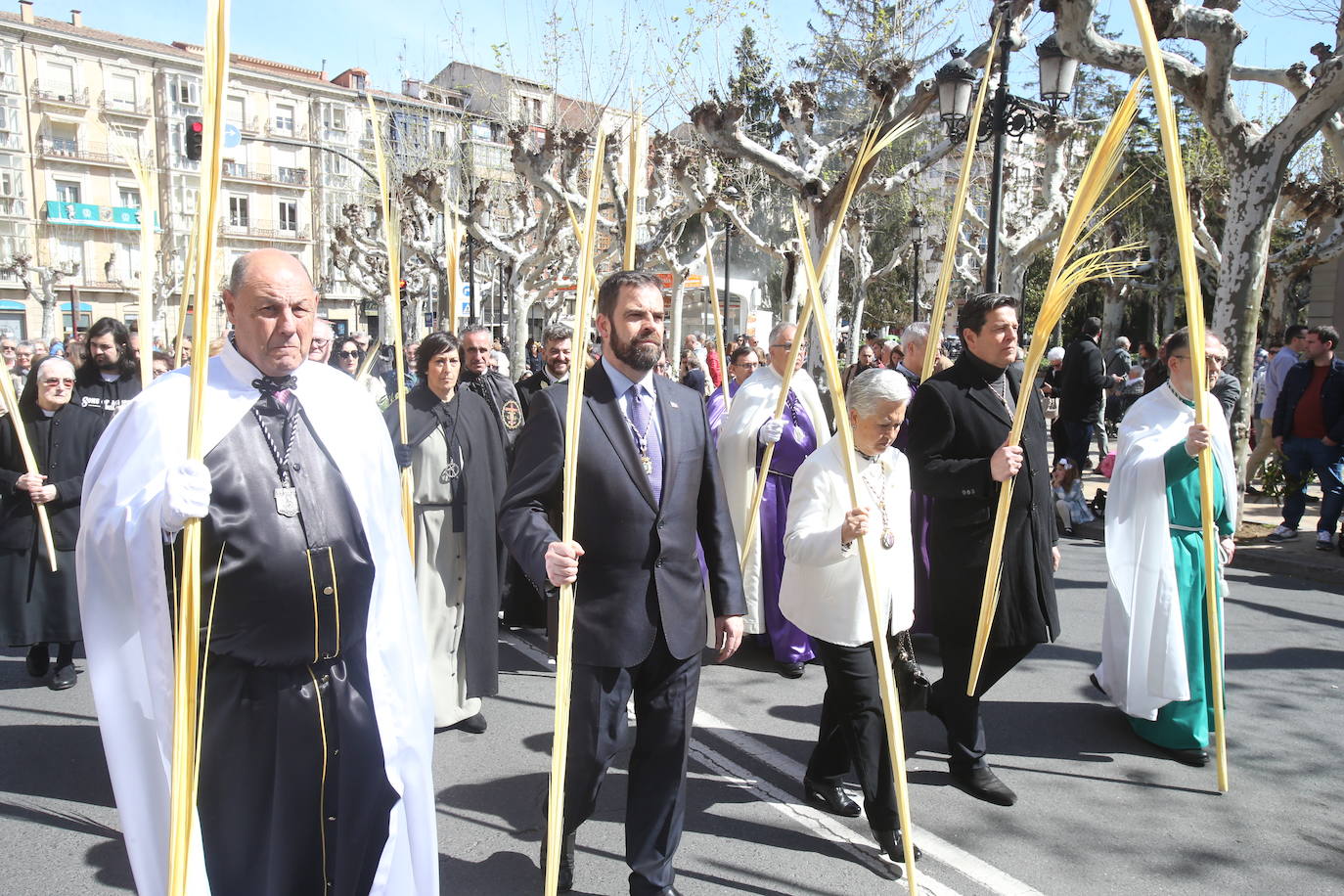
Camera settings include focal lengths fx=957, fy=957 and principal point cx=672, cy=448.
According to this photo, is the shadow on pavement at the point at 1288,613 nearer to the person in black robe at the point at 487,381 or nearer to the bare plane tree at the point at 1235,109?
the bare plane tree at the point at 1235,109

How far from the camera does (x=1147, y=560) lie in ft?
14.1

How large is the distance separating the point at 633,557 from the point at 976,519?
1603 mm

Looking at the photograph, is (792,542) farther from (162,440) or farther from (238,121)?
(238,121)

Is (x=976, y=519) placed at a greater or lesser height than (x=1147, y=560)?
greater

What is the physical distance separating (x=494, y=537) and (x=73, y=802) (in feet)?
6.91

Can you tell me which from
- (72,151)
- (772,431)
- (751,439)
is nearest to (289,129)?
(72,151)

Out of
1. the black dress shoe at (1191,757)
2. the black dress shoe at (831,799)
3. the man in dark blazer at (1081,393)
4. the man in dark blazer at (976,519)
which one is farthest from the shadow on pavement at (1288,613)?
the black dress shoe at (831,799)

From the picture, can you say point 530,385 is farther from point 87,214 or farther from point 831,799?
point 87,214

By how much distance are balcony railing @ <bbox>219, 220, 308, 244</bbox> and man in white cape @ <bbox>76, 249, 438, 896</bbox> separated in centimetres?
5388

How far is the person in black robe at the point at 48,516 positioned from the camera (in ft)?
16.9

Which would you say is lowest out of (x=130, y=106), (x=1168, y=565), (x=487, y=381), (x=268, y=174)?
(x=1168, y=565)

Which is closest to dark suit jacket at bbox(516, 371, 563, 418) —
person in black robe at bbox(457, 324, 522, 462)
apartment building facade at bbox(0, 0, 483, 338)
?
person in black robe at bbox(457, 324, 522, 462)

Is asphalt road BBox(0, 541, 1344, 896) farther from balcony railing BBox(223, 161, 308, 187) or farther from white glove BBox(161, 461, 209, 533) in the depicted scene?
balcony railing BBox(223, 161, 308, 187)

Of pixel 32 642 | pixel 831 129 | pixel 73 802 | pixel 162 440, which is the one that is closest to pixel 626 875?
pixel 162 440
